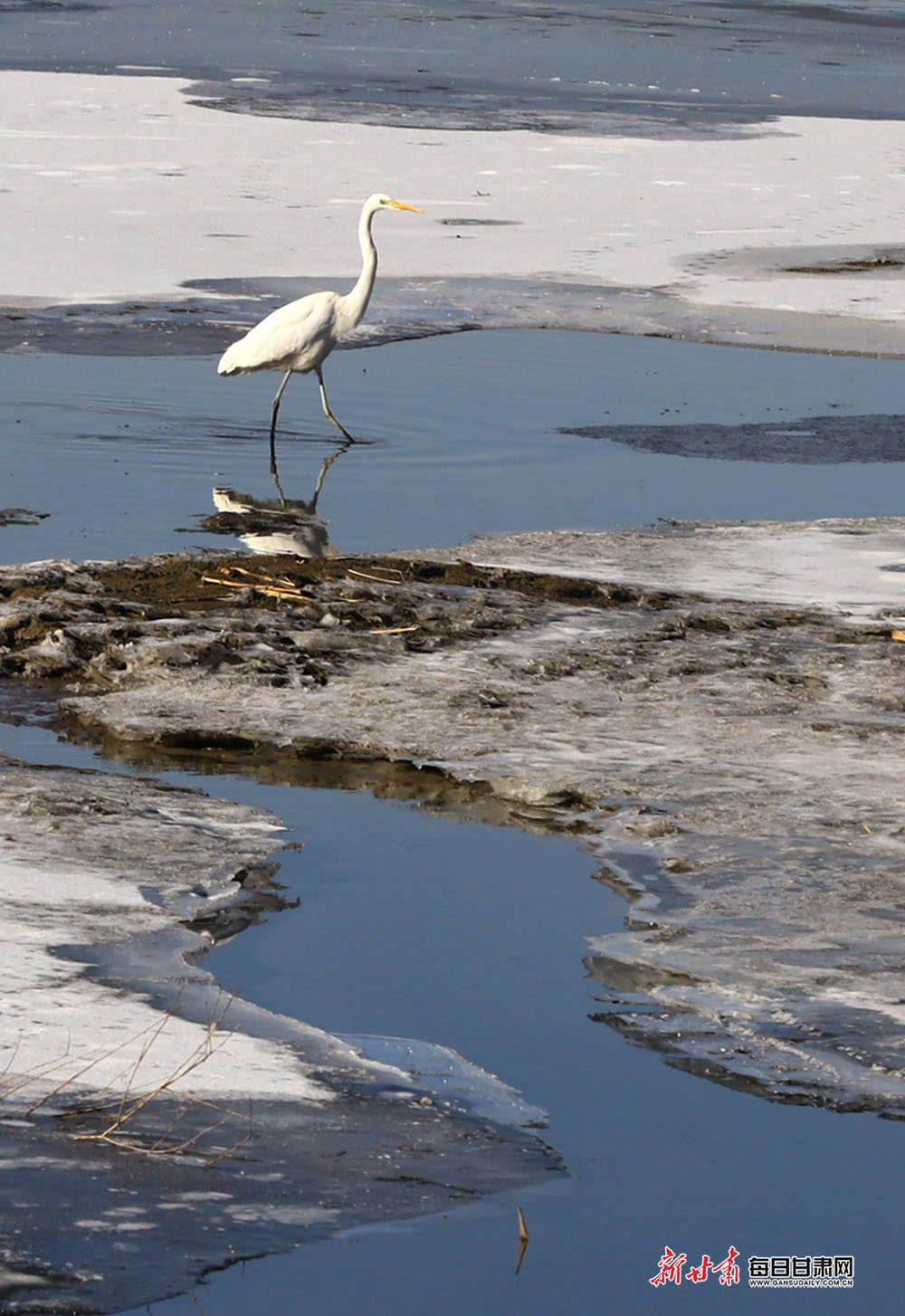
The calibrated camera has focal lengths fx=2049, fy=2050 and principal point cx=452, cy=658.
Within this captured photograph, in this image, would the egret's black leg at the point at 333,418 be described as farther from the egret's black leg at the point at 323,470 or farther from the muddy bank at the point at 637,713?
the muddy bank at the point at 637,713

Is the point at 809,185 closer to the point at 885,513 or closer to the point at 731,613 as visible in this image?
the point at 885,513

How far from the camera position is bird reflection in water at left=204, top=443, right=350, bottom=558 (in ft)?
32.5

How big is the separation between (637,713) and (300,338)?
579cm

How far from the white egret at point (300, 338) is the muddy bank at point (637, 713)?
3118 mm

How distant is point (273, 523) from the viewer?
10.3 m

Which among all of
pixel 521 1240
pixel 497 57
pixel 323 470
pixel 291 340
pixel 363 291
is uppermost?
pixel 497 57

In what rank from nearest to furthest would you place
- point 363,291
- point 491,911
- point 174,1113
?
point 174,1113, point 491,911, point 363,291

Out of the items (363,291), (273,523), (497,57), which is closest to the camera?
(273,523)

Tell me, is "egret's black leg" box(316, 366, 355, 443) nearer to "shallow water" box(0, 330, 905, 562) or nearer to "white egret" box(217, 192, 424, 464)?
"white egret" box(217, 192, 424, 464)

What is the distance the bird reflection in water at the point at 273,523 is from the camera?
32.5 ft

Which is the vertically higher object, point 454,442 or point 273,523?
point 454,442

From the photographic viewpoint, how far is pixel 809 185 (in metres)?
21.9

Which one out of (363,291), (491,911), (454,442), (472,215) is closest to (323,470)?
(454,442)

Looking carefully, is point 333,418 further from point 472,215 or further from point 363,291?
point 472,215
